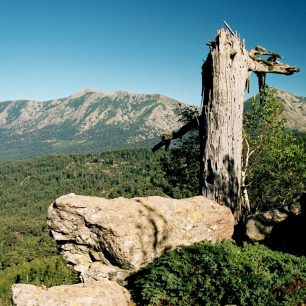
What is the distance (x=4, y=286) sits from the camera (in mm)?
89625

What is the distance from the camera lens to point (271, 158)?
24.1 m

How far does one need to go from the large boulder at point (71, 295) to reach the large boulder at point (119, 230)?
46.0 inches

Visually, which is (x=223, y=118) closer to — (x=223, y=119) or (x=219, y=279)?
(x=223, y=119)

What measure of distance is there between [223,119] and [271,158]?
12.7m

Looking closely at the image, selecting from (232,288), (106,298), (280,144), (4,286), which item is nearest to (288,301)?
(232,288)

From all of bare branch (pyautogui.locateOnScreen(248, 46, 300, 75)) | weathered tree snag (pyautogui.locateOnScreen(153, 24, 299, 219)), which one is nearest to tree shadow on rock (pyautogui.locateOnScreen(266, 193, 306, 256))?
weathered tree snag (pyautogui.locateOnScreen(153, 24, 299, 219))

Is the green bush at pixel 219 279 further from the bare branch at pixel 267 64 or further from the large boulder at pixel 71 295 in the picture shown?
the bare branch at pixel 267 64

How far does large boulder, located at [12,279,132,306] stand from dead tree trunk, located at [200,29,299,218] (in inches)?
216

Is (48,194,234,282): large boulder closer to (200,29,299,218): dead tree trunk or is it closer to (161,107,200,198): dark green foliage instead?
(200,29,299,218): dead tree trunk

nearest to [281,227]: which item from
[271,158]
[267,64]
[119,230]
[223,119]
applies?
[223,119]

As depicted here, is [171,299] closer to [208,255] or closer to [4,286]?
[208,255]

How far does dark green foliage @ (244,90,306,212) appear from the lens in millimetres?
23938

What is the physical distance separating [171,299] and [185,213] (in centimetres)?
341

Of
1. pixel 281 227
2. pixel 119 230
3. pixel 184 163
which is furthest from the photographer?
pixel 184 163
